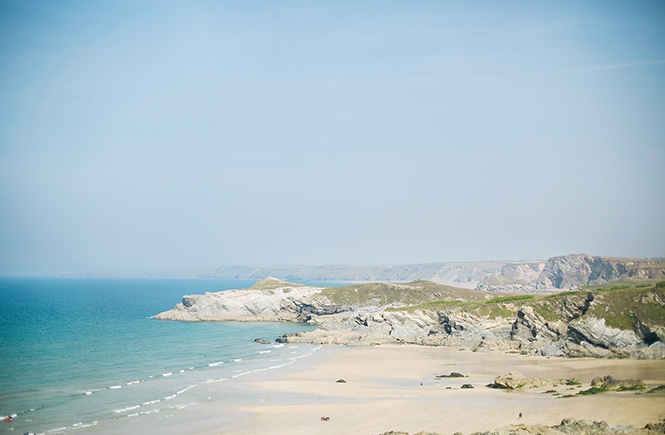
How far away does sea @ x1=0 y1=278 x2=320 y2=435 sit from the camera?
1170 inches

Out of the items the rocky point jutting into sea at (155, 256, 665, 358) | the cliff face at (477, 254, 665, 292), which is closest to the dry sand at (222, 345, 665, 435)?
the rocky point jutting into sea at (155, 256, 665, 358)

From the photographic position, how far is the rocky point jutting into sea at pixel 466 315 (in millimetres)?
47000

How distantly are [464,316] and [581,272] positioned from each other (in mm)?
125060

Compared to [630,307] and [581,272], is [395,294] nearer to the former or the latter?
[630,307]

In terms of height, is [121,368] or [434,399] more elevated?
[121,368]

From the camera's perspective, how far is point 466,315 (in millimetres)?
61438

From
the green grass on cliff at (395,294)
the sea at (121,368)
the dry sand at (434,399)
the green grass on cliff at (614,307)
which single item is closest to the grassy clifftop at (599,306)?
the green grass on cliff at (614,307)

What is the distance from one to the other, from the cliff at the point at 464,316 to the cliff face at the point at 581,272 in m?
55.1

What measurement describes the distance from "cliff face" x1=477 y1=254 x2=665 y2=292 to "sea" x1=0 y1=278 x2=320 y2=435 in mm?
95209

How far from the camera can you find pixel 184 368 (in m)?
46.4

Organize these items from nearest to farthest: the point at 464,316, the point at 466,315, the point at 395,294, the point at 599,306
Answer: the point at 599,306 < the point at 466,315 < the point at 464,316 < the point at 395,294

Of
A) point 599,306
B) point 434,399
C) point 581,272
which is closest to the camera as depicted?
point 434,399

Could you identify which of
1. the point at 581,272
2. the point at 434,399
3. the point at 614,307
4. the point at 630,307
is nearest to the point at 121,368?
the point at 434,399

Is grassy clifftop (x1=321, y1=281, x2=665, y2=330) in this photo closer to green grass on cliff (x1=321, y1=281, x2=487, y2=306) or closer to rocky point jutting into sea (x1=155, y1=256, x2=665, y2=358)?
rocky point jutting into sea (x1=155, y1=256, x2=665, y2=358)
